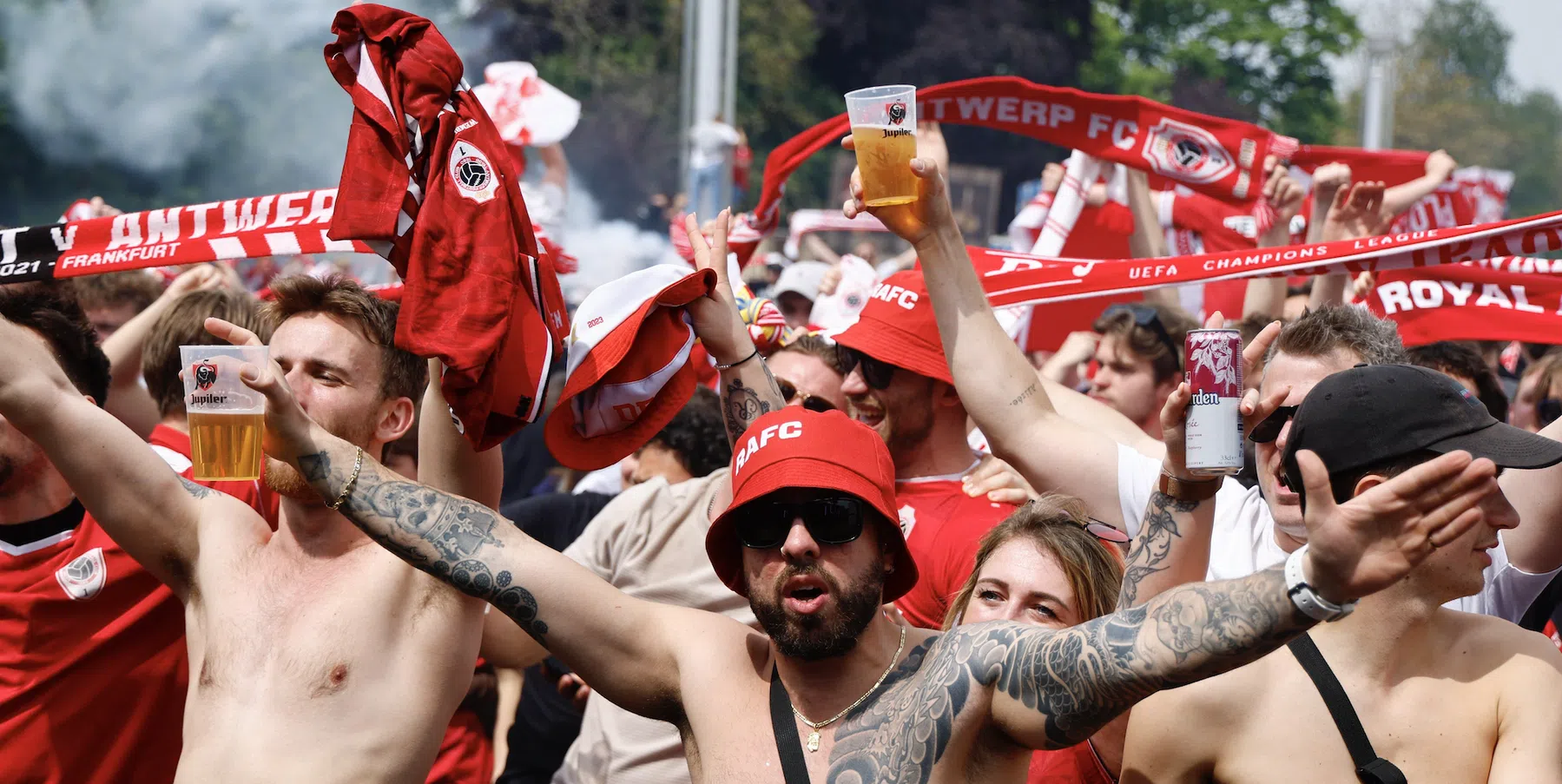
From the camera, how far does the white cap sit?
8.81m

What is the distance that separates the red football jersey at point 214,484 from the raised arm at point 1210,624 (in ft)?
Answer: 7.25

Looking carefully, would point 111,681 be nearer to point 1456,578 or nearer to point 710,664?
point 710,664

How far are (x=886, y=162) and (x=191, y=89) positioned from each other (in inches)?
779

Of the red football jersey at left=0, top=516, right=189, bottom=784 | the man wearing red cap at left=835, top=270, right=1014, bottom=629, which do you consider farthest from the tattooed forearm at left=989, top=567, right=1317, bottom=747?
the red football jersey at left=0, top=516, right=189, bottom=784

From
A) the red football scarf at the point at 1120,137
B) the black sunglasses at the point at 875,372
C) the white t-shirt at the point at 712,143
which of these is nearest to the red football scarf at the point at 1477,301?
the red football scarf at the point at 1120,137

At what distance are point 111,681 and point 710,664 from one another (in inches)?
70.0

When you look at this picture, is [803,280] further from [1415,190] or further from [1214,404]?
[1214,404]

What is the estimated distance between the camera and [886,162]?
142 inches

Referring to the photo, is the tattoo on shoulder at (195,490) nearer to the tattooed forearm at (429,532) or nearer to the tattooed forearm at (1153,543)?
the tattooed forearm at (429,532)

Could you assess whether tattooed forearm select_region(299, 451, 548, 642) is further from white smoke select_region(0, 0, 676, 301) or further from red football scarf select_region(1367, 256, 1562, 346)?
white smoke select_region(0, 0, 676, 301)

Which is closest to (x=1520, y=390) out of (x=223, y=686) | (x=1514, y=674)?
(x=1514, y=674)

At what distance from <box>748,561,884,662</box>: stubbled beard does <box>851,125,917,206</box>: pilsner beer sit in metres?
1.10

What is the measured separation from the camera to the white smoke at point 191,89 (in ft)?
65.6

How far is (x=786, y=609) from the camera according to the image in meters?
2.94
